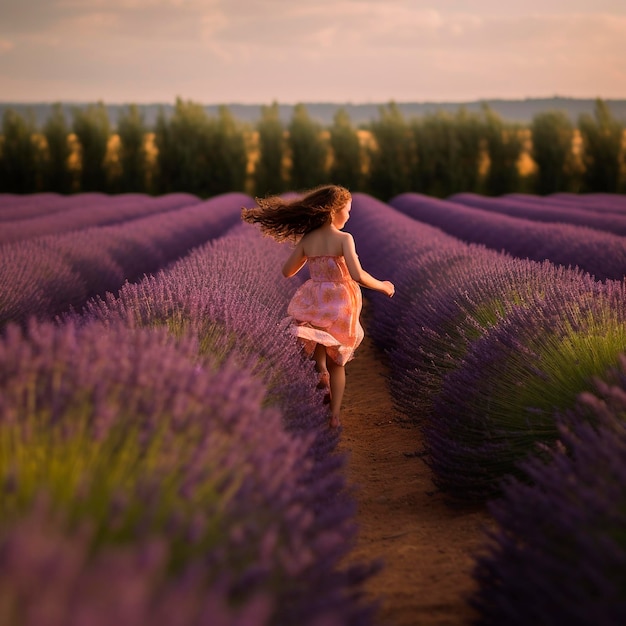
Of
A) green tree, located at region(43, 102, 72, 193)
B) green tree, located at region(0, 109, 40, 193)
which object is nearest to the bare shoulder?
green tree, located at region(43, 102, 72, 193)

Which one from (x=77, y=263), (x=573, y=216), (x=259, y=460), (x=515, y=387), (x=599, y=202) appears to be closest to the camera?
(x=259, y=460)

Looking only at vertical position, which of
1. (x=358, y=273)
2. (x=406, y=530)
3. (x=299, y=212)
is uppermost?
(x=299, y=212)

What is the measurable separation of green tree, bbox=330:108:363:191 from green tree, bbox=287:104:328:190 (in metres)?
0.39

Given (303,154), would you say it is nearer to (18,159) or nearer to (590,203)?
(18,159)

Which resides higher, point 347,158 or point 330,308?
point 330,308

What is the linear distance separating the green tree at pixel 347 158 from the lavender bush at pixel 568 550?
28.7 m

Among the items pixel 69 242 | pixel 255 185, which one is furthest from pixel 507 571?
pixel 255 185

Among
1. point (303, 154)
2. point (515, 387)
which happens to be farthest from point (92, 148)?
point (515, 387)

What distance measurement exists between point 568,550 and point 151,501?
0.98 meters

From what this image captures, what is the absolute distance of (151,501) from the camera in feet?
4.67

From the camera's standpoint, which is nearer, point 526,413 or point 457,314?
point 526,413

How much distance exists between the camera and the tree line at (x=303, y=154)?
29.3 m

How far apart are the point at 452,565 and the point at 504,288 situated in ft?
7.45

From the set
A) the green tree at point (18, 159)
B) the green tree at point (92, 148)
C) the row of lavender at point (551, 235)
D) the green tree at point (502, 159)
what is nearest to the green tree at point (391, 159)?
the green tree at point (502, 159)
